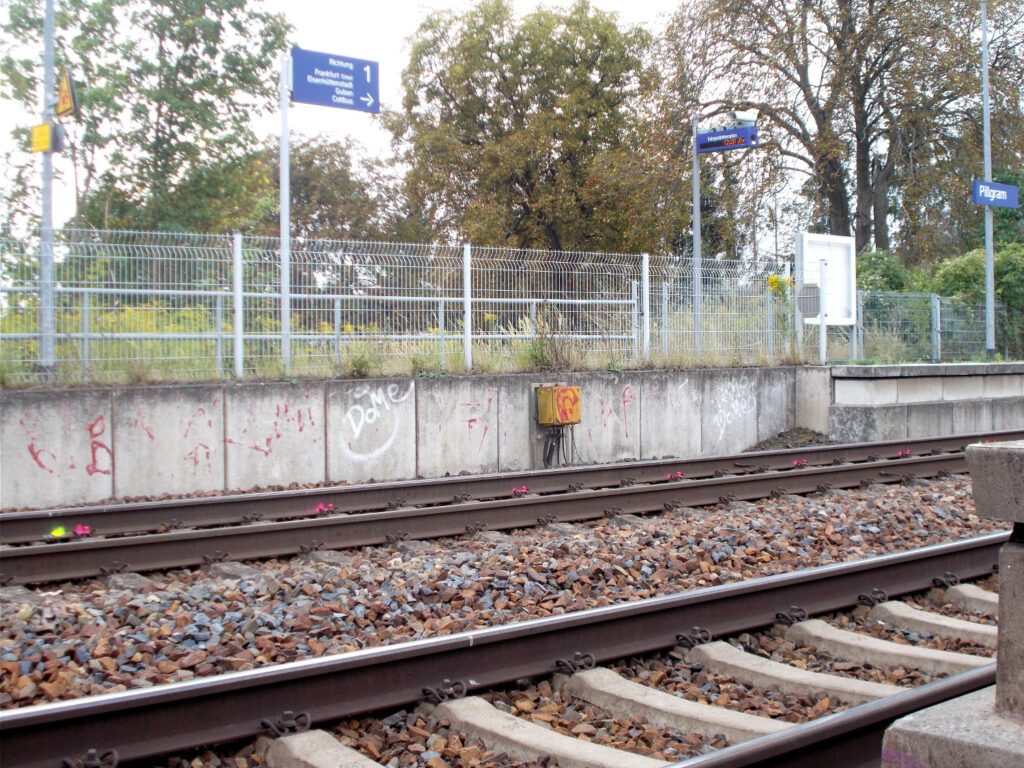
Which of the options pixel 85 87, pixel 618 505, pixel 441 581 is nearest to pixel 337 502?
pixel 618 505

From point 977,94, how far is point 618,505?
24.6 meters

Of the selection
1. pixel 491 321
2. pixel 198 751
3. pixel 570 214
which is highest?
pixel 570 214

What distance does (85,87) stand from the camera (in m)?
27.7

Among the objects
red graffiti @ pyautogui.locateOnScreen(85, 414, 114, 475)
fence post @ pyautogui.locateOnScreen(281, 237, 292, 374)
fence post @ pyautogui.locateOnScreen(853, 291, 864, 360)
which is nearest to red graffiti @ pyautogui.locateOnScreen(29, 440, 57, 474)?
red graffiti @ pyautogui.locateOnScreen(85, 414, 114, 475)

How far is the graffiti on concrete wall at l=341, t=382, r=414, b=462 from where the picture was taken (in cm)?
1244

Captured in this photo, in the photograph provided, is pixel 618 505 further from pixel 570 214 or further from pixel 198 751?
pixel 570 214

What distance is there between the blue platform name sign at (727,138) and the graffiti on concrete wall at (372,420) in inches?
365

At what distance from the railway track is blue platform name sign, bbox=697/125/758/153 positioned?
8.20 metres

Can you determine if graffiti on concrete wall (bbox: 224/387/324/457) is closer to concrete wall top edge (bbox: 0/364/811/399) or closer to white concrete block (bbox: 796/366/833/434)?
concrete wall top edge (bbox: 0/364/811/399)

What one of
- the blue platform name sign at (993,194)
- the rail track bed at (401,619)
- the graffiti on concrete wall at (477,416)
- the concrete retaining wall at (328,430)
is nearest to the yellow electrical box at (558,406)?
the concrete retaining wall at (328,430)

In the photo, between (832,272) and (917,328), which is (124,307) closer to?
(832,272)

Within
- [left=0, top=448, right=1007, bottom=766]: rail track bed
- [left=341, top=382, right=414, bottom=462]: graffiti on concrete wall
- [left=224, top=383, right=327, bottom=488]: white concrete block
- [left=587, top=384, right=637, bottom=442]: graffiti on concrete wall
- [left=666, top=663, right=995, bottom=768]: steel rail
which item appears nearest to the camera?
[left=666, top=663, right=995, bottom=768]: steel rail

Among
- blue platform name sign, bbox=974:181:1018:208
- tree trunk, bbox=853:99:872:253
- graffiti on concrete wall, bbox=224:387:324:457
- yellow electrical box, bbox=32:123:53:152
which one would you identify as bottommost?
graffiti on concrete wall, bbox=224:387:324:457

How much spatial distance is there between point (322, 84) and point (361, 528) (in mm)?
9048
